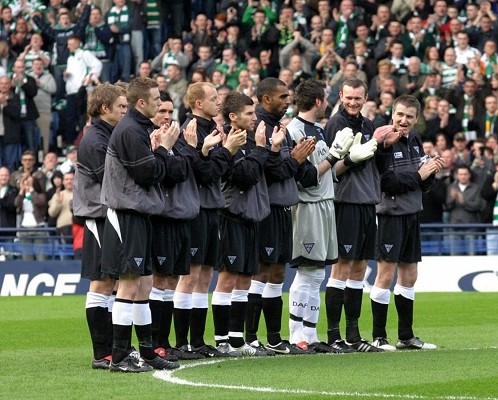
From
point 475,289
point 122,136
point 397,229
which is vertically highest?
point 122,136

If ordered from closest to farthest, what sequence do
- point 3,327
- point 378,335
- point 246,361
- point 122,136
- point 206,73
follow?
point 122,136 < point 246,361 < point 378,335 < point 3,327 < point 206,73

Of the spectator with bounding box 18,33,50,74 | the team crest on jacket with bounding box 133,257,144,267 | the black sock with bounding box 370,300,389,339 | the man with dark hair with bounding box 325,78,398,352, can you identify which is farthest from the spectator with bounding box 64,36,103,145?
the team crest on jacket with bounding box 133,257,144,267

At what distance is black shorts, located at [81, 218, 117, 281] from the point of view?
12.1m

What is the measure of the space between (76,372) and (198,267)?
5.81 feet

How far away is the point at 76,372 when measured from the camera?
11.9 metres

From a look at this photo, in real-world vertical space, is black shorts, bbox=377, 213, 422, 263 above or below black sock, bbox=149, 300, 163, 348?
above

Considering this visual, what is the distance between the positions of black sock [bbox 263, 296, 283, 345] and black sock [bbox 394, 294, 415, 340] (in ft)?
4.53

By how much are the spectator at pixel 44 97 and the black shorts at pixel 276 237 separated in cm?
1536

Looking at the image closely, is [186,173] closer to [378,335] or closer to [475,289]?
[378,335]

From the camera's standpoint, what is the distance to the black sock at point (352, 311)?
45.5 ft

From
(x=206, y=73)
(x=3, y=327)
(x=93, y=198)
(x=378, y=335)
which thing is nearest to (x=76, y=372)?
(x=93, y=198)

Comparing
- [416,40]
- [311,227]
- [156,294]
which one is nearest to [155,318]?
[156,294]

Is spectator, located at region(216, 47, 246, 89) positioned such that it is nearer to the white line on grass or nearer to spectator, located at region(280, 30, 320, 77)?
spectator, located at region(280, 30, 320, 77)

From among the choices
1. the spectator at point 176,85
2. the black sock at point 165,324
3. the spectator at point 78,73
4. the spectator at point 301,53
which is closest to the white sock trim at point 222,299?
the black sock at point 165,324
